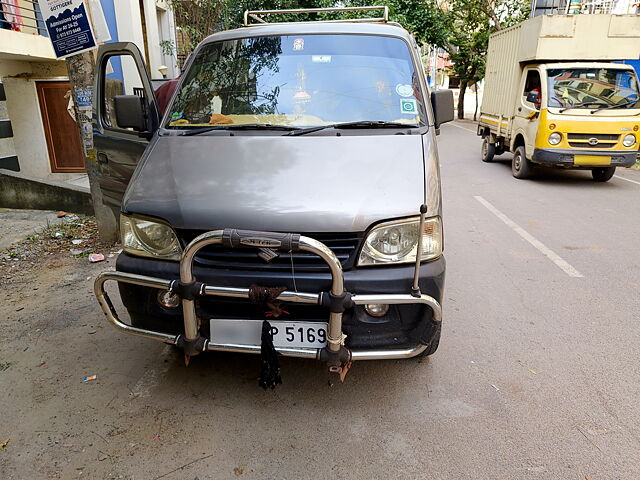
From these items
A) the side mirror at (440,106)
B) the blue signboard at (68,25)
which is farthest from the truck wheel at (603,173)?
the blue signboard at (68,25)

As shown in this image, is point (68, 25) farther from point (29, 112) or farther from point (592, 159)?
point (592, 159)

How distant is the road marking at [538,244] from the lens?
4719 millimetres

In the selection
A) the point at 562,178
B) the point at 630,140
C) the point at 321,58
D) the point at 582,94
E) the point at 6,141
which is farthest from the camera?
the point at 562,178

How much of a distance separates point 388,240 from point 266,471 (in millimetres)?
1255

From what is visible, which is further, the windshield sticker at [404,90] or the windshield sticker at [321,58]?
the windshield sticker at [321,58]

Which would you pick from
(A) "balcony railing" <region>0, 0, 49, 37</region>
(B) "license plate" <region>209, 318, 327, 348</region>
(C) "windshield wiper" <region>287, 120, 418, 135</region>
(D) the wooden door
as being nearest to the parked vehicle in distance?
(C) "windshield wiper" <region>287, 120, 418, 135</region>

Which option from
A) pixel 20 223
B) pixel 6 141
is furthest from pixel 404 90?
pixel 6 141

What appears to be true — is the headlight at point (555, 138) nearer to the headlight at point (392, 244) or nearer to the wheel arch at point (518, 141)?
the wheel arch at point (518, 141)

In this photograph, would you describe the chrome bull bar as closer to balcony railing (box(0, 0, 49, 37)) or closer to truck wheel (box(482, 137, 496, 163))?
balcony railing (box(0, 0, 49, 37))

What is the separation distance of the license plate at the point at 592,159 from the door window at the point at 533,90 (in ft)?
3.81

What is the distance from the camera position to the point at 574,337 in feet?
11.3

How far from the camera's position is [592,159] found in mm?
8336

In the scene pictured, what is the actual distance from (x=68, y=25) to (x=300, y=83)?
114 inches

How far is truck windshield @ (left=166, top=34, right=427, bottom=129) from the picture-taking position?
316 cm
